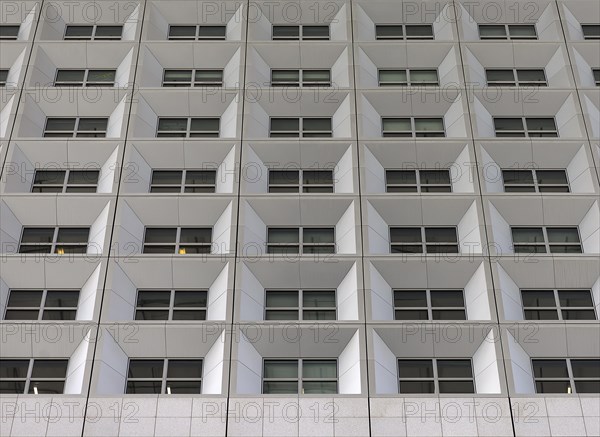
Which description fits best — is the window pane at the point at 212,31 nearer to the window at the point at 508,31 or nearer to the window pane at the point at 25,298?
the window at the point at 508,31

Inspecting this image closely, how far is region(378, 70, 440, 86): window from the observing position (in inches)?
1517

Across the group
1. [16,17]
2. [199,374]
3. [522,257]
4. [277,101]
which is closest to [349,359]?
[199,374]

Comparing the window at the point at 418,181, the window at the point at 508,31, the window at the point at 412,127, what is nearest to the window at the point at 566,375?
the window at the point at 418,181

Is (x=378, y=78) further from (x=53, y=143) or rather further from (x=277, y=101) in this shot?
(x=53, y=143)

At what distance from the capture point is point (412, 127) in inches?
1457

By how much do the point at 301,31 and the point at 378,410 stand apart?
19.6 metres

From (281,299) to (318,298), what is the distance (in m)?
1.30

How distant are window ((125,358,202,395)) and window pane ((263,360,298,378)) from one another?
7.32ft

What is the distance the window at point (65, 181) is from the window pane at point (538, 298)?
16263mm

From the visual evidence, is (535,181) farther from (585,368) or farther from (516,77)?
(585,368)

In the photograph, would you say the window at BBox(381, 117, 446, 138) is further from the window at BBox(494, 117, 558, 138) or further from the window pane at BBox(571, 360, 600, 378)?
the window pane at BBox(571, 360, 600, 378)

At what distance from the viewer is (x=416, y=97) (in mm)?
36438

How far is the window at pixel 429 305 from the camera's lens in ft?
104

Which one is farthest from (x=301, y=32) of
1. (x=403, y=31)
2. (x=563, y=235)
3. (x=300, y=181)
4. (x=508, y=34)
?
(x=563, y=235)
